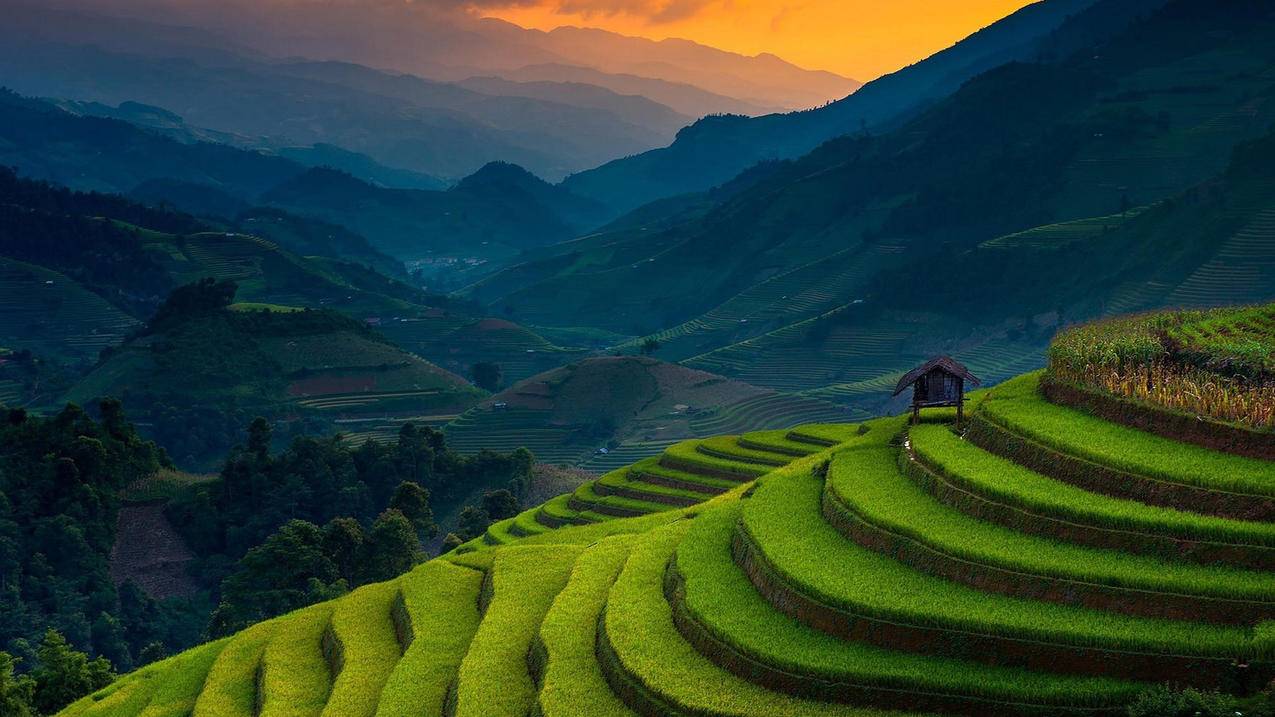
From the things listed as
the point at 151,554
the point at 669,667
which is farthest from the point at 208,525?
the point at 669,667

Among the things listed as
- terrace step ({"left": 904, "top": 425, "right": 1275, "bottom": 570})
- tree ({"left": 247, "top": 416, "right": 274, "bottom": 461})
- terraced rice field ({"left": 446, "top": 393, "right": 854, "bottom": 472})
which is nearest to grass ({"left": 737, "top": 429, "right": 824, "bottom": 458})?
terrace step ({"left": 904, "top": 425, "right": 1275, "bottom": 570})

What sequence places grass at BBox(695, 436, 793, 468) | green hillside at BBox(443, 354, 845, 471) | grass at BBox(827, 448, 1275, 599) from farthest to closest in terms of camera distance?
green hillside at BBox(443, 354, 845, 471) → grass at BBox(695, 436, 793, 468) → grass at BBox(827, 448, 1275, 599)

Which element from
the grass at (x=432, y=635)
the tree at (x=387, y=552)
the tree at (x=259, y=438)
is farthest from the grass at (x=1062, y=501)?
the tree at (x=259, y=438)

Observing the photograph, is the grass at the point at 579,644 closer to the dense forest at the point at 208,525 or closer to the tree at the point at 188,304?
the dense forest at the point at 208,525

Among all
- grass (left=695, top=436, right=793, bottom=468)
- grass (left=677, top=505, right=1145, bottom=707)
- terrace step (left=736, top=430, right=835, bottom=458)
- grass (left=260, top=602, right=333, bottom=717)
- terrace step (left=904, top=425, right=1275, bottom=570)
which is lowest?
grass (left=260, top=602, right=333, bottom=717)

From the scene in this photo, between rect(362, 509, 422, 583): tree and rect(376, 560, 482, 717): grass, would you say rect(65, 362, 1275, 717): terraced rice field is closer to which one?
rect(376, 560, 482, 717): grass

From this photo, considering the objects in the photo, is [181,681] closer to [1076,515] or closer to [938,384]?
[938,384]

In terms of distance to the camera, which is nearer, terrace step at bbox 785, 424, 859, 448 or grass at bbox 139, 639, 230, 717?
grass at bbox 139, 639, 230, 717
